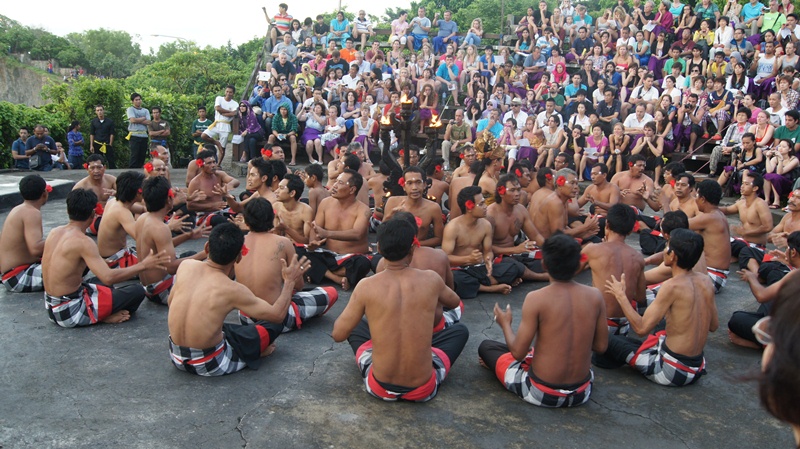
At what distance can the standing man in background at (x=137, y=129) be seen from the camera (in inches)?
584

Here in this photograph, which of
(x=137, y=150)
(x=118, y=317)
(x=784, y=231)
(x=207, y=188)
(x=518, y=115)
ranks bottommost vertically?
(x=118, y=317)

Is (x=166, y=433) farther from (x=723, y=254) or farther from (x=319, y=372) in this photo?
(x=723, y=254)

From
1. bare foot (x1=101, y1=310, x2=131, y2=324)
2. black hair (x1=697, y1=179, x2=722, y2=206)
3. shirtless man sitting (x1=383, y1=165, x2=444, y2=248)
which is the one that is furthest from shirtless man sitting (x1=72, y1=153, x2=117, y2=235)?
black hair (x1=697, y1=179, x2=722, y2=206)

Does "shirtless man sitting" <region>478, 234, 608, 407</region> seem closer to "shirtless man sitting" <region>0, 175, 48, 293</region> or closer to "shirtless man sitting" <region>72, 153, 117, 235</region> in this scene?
"shirtless man sitting" <region>0, 175, 48, 293</region>

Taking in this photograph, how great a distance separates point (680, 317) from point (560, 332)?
999mm

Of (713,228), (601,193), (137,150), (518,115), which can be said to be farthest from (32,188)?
(518,115)

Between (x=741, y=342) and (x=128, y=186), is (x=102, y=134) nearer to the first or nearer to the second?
(x=128, y=186)

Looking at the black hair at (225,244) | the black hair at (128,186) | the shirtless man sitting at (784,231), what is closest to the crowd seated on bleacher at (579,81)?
the shirtless man sitting at (784,231)

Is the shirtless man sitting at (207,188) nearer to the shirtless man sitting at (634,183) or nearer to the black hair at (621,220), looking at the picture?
the black hair at (621,220)

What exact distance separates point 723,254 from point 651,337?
7.86ft

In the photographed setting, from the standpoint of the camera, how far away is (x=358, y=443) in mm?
3754

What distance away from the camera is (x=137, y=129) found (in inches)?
593

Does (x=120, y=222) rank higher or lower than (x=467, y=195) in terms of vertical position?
lower

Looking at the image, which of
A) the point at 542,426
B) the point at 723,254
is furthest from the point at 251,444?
the point at 723,254
